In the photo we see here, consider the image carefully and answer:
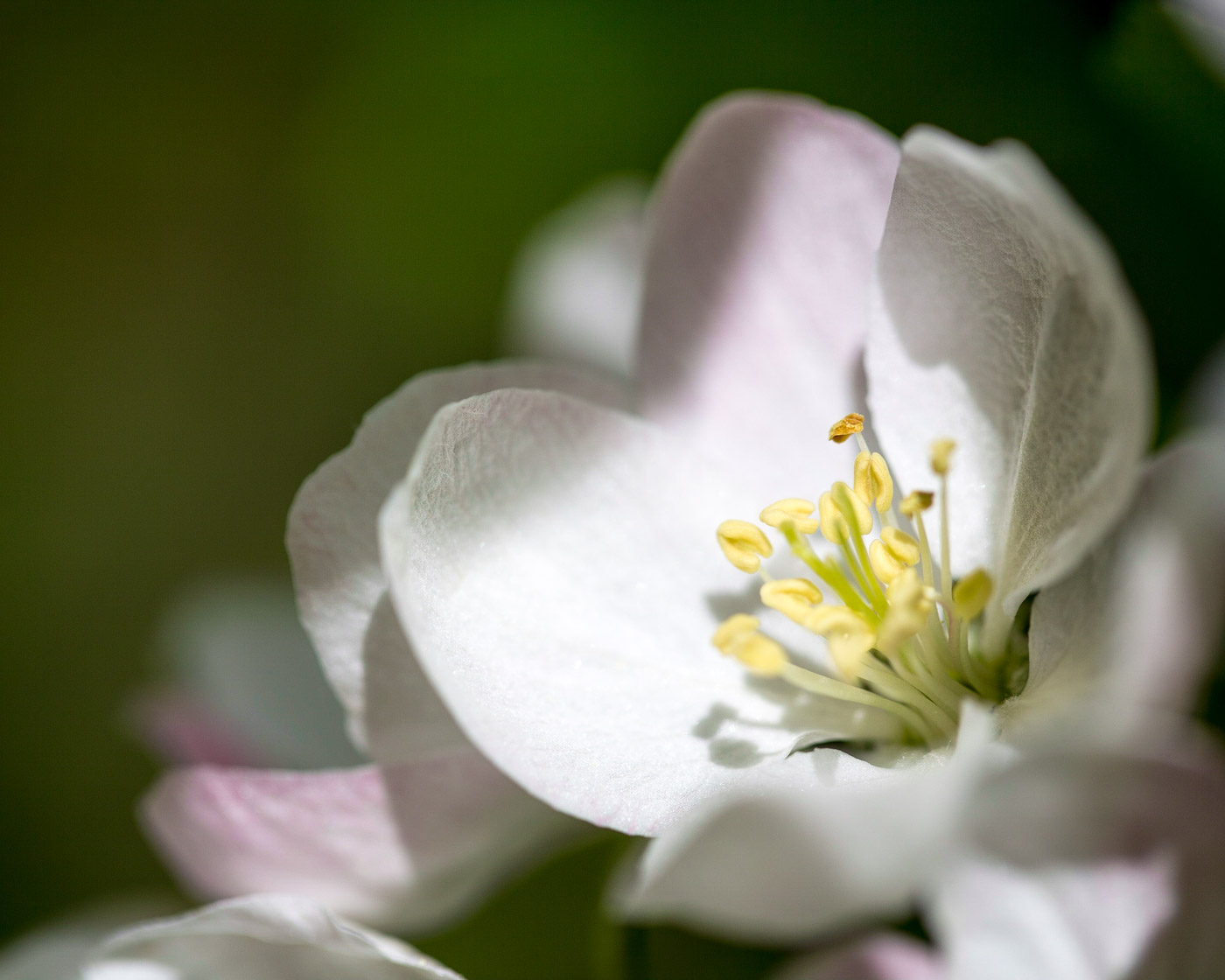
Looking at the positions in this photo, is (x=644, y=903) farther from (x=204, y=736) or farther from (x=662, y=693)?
(x=204, y=736)

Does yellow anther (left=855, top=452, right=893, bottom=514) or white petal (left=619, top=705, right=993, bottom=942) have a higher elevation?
yellow anther (left=855, top=452, right=893, bottom=514)

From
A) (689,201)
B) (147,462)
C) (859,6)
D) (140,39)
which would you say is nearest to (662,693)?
(689,201)

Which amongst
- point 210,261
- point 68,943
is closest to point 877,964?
point 68,943

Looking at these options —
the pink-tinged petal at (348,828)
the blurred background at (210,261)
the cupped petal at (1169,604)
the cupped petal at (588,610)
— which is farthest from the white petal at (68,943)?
the blurred background at (210,261)

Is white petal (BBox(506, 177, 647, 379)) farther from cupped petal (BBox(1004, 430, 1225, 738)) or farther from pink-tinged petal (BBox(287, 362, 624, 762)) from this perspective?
cupped petal (BBox(1004, 430, 1225, 738))

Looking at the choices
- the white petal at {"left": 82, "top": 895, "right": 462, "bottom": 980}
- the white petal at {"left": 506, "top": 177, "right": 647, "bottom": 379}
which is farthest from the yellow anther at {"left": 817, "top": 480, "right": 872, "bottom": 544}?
the white petal at {"left": 506, "top": 177, "right": 647, "bottom": 379}

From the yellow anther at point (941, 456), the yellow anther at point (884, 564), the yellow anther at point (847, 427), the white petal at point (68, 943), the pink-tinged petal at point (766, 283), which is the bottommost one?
the white petal at point (68, 943)

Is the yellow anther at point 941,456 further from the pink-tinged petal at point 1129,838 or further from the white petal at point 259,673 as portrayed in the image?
the white petal at point 259,673
